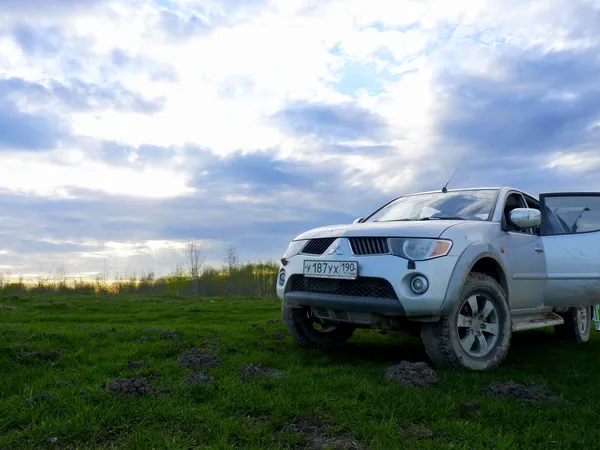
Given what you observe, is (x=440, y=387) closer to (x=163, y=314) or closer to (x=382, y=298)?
(x=382, y=298)

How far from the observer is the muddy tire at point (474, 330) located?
15.1ft

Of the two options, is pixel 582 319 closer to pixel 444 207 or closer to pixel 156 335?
pixel 444 207

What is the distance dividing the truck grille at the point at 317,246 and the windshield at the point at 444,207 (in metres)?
1.12

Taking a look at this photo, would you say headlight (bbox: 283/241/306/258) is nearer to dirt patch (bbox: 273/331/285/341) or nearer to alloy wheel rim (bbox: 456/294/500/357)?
dirt patch (bbox: 273/331/285/341)

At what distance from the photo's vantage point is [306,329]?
6016mm

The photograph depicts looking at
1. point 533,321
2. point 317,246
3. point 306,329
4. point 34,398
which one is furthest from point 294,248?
point 533,321

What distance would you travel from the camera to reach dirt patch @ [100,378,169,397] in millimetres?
3641

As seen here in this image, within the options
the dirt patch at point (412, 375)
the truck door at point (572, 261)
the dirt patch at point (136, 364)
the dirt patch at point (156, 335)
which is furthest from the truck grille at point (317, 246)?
the truck door at point (572, 261)

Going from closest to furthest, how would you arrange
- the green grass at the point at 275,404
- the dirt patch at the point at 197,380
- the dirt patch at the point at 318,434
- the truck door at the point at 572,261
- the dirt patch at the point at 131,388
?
the dirt patch at the point at 318,434 → the green grass at the point at 275,404 → the dirt patch at the point at 131,388 → the dirt patch at the point at 197,380 → the truck door at the point at 572,261

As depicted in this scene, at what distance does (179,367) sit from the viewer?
4.67 metres

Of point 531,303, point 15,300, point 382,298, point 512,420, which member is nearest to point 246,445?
point 512,420

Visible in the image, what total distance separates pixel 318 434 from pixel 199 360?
83.0 inches

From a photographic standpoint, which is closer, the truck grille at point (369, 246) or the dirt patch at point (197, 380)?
the dirt patch at point (197, 380)

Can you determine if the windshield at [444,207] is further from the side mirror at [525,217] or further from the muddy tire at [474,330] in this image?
the muddy tire at [474,330]
